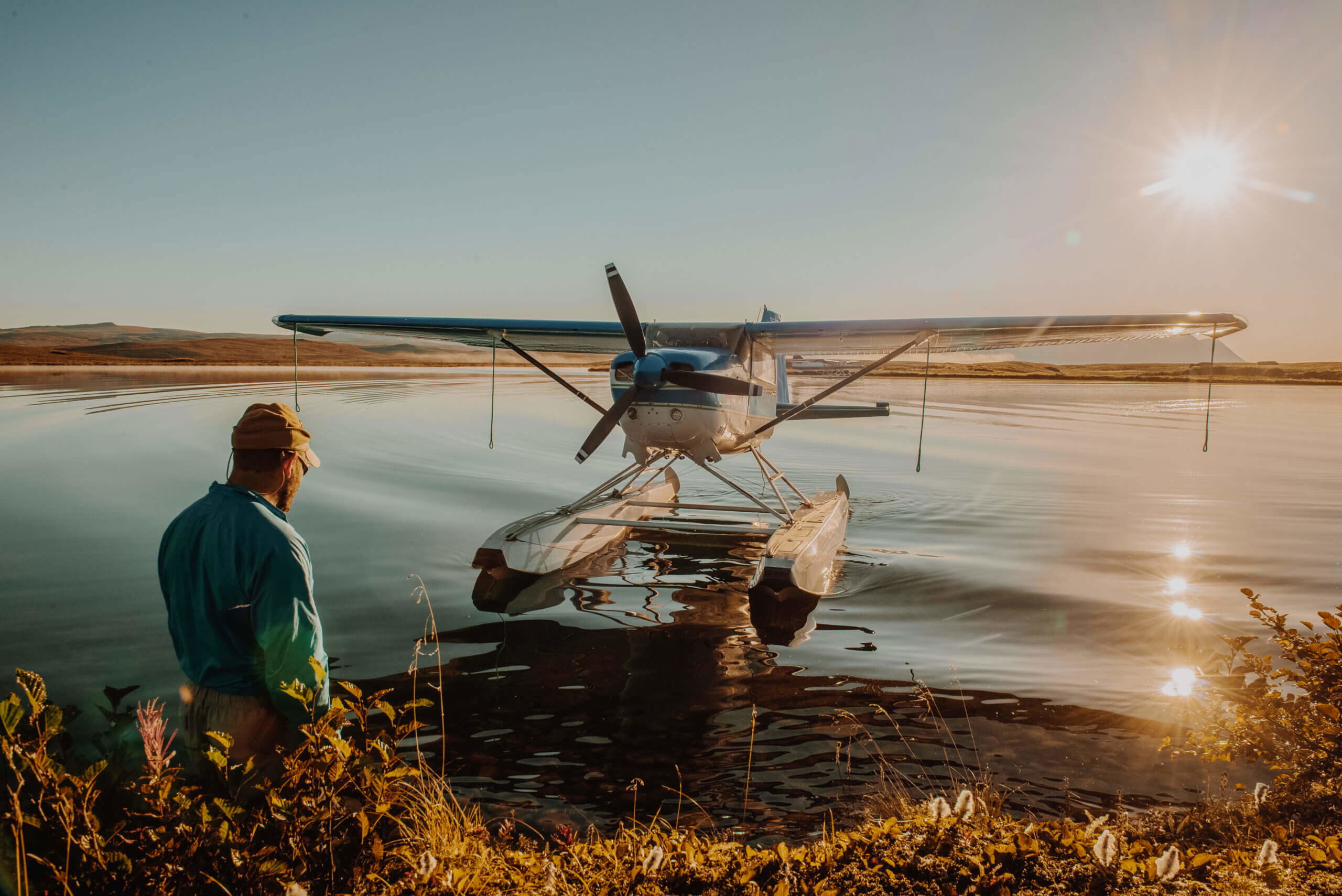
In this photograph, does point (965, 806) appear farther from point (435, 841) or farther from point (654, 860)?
point (435, 841)

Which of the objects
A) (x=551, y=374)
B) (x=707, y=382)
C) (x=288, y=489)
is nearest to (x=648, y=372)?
(x=707, y=382)

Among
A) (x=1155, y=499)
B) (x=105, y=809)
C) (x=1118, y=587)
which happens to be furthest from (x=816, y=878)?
(x=1155, y=499)

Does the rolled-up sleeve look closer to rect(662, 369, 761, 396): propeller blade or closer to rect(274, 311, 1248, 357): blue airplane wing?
rect(662, 369, 761, 396): propeller blade

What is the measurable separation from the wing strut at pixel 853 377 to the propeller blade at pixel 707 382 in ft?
3.58

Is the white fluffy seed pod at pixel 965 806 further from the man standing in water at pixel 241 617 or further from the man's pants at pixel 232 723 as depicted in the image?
the man's pants at pixel 232 723

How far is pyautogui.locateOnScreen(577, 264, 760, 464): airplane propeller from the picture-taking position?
28.7 ft

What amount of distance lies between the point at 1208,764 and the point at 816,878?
11.8ft

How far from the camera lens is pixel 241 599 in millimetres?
2586

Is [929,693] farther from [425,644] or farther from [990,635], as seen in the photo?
[425,644]

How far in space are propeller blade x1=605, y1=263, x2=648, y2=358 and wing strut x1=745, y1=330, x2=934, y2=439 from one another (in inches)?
83.6

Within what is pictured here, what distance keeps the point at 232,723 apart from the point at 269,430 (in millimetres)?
1059

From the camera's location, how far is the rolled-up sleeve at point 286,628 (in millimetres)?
2510

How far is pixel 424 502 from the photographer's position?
13281 mm

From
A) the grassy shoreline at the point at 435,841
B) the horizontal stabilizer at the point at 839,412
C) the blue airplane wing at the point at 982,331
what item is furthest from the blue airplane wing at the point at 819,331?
the grassy shoreline at the point at 435,841
